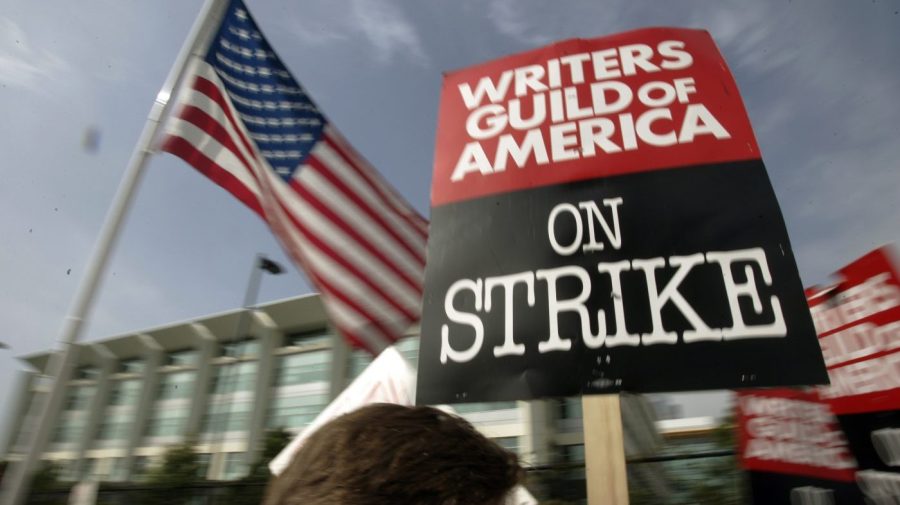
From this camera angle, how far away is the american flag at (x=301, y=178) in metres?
3.90

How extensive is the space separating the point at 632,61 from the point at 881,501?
107 inches

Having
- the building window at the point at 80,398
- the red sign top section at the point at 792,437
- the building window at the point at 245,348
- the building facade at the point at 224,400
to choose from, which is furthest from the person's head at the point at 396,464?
the building window at the point at 80,398

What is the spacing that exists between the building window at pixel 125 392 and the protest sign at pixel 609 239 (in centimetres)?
6209

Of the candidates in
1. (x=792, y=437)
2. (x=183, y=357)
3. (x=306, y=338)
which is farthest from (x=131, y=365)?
(x=792, y=437)

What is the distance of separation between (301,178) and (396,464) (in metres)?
3.61

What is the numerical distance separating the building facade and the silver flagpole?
2969cm

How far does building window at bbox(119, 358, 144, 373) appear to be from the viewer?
56.3 m

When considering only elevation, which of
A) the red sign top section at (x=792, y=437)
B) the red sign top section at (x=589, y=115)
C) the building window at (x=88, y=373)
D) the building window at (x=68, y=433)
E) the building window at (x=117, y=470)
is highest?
the building window at (x=88, y=373)

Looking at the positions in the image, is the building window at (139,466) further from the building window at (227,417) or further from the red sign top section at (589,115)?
the red sign top section at (589,115)

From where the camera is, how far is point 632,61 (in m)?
2.66

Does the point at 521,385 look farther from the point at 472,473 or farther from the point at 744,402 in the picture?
the point at 744,402

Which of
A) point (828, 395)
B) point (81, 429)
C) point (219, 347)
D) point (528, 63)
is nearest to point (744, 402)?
point (828, 395)

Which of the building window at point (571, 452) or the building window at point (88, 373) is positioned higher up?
the building window at point (88, 373)

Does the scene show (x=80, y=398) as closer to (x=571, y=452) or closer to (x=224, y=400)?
(x=224, y=400)
